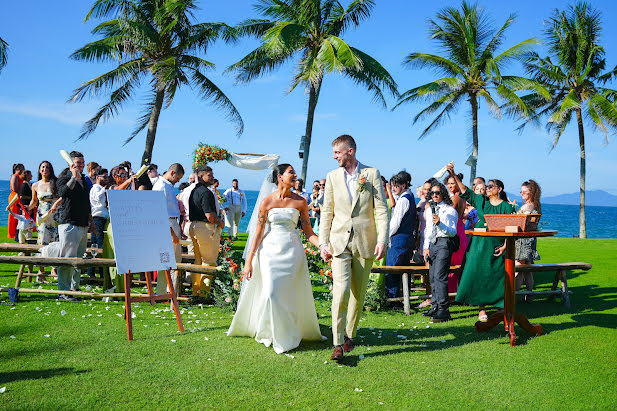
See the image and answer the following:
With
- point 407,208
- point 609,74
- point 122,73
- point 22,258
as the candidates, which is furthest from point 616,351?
point 609,74

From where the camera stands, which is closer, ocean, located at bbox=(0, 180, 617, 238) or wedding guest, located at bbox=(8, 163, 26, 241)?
wedding guest, located at bbox=(8, 163, 26, 241)

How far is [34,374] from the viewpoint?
16.1ft

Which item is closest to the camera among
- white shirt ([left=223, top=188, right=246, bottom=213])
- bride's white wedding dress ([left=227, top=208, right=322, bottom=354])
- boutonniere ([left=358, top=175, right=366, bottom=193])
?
boutonniere ([left=358, top=175, right=366, bottom=193])

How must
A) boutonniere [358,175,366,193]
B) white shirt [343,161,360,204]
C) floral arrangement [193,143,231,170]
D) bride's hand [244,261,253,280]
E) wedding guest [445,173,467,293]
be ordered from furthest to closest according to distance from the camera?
floral arrangement [193,143,231,170] < wedding guest [445,173,467,293] < bride's hand [244,261,253,280] < white shirt [343,161,360,204] < boutonniere [358,175,366,193]

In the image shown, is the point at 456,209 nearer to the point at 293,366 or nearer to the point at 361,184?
the point at 361,184

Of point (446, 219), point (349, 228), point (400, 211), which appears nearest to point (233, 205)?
point (400, 211)

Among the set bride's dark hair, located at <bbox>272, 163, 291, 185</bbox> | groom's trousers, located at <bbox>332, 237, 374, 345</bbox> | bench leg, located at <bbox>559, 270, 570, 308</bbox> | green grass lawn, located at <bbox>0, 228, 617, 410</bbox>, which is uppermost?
bride's dark hair, located at <bbox>272, 163, 291, 185</bbox>

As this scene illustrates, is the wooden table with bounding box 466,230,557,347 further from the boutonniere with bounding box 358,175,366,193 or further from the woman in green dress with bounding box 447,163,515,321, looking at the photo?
the boutonniere with bounding box 358,175,366,193

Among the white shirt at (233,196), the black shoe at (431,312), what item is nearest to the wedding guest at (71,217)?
the black shoe at (431,312)

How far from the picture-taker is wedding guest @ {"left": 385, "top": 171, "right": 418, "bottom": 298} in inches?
341

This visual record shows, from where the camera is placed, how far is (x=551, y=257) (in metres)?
15.9

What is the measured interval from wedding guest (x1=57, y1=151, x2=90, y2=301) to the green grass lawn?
0.73 meters

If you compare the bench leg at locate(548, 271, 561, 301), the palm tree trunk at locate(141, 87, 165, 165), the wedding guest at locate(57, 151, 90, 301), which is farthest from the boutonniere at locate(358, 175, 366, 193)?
the palm tree trunk at locate(141, 87, 165, 165)

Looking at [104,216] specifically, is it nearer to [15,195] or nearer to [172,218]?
[172,218]
